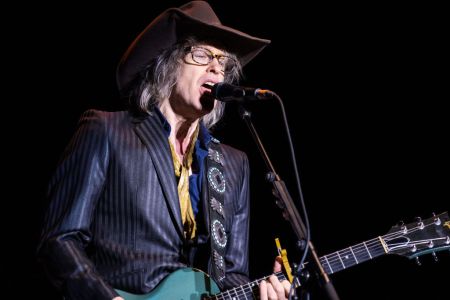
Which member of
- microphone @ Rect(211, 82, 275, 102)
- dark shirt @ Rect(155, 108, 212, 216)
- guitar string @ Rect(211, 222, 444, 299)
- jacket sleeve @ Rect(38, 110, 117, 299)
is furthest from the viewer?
dark shirt @ Rect(155, 108, 212, 216)

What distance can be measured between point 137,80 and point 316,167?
1773 mm

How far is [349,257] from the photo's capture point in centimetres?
251

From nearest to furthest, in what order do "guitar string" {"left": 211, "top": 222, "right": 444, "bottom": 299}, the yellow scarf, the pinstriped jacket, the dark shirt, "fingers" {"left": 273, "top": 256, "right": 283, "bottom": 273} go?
the pinstriped jacket, "guitar string" {"left": 211, "top": 222, "right": 444, "bottom": 299}, "fingers" {"left": 273, "top": 256, "right": 283, "bottom": 273}, the yellow scarf, the dark shirt

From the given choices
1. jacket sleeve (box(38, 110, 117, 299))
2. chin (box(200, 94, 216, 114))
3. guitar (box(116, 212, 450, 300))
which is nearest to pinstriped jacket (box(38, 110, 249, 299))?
jacket sleeve (box(38, 110, 117, 299))

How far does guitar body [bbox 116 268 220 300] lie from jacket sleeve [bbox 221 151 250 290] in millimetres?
402

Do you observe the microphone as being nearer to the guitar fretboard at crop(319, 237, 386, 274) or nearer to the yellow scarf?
the yellow scarf

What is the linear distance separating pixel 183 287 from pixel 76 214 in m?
0.63

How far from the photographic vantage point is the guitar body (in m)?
2.44

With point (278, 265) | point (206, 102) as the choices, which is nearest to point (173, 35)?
point (206, 102)

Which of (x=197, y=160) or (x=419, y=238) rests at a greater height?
(x=197, y=160)

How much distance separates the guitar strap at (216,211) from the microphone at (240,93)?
0.73 metres

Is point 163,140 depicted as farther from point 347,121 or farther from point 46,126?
point 347,121

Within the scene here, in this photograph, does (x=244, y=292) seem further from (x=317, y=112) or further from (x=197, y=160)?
(x=317, y=112)

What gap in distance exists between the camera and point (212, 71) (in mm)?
2938
